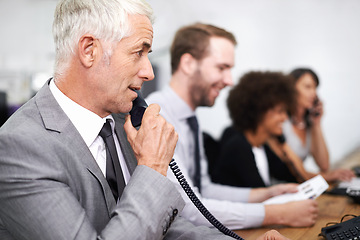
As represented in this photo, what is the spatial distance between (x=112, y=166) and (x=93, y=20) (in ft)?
1.21

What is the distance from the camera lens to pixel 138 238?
777 millimetres

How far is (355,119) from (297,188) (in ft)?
9.21

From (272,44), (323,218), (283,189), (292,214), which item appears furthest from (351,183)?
(272,44)

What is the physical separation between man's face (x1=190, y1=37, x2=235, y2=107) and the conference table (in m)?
0.71

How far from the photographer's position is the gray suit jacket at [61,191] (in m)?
0.76

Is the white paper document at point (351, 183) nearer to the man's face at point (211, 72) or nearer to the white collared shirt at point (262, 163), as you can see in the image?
the white collared shirt at point (262, 163)

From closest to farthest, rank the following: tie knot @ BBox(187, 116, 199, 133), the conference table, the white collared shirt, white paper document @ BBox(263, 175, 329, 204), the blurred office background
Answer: the conference table
white paper document @ BBox(263, 175, 329, 204)
tie knot @ BBox(187, 116, 199, 133)
the white collared shirt
the blurred office background

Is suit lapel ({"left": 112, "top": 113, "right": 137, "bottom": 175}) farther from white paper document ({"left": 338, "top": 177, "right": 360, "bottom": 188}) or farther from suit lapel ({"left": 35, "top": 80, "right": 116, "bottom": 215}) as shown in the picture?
white paper document ({"left": 338, "top": 177, "right": 360, "bottom": 188})

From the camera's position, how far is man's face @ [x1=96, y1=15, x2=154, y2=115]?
96 centimetres

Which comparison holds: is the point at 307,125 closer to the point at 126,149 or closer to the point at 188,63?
the point at 188,63

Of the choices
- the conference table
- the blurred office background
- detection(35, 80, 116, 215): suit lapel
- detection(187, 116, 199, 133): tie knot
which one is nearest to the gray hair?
detection(35, 80, 116, 215): suit lapel

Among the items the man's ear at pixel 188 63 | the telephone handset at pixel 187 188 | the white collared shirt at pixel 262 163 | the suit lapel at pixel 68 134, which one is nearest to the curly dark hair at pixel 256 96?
the white collared shirt at pixel 262 163

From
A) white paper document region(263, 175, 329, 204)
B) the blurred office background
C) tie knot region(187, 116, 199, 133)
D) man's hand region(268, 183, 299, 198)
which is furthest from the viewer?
the blurred office background

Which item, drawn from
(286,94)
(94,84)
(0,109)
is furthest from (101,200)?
(0,109)
